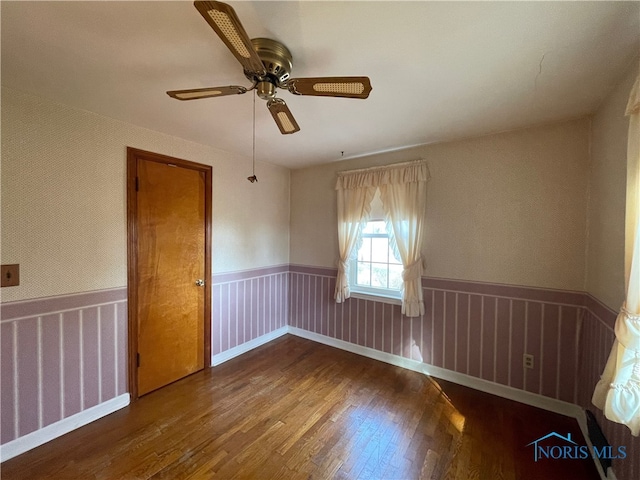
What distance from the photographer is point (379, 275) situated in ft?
10.0

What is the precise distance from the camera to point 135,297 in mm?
2229

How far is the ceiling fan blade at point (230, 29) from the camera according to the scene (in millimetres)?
779

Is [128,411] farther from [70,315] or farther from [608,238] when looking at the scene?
[608,238]

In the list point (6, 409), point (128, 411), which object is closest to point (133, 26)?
point (6, 409)

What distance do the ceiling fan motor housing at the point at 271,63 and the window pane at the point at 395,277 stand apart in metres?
2.21

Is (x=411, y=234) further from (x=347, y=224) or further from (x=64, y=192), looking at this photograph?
(x=64, y=192)

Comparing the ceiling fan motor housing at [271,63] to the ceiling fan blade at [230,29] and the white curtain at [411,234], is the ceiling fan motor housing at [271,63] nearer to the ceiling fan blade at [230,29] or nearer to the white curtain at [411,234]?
the ceiling fan blade at [230,29]

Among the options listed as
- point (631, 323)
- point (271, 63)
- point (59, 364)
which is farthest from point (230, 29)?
point (59, 364)

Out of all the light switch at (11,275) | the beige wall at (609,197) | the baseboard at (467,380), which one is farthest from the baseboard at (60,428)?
the beige wall at (609,197)

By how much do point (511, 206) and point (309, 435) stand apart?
2445 millimetres

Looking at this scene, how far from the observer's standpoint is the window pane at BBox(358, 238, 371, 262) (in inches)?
123

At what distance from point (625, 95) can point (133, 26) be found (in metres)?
2.53

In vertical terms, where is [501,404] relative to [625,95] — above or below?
below

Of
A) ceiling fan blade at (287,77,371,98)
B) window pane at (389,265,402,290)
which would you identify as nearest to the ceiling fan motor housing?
ceiling fan blade at (287,77,371,98)
